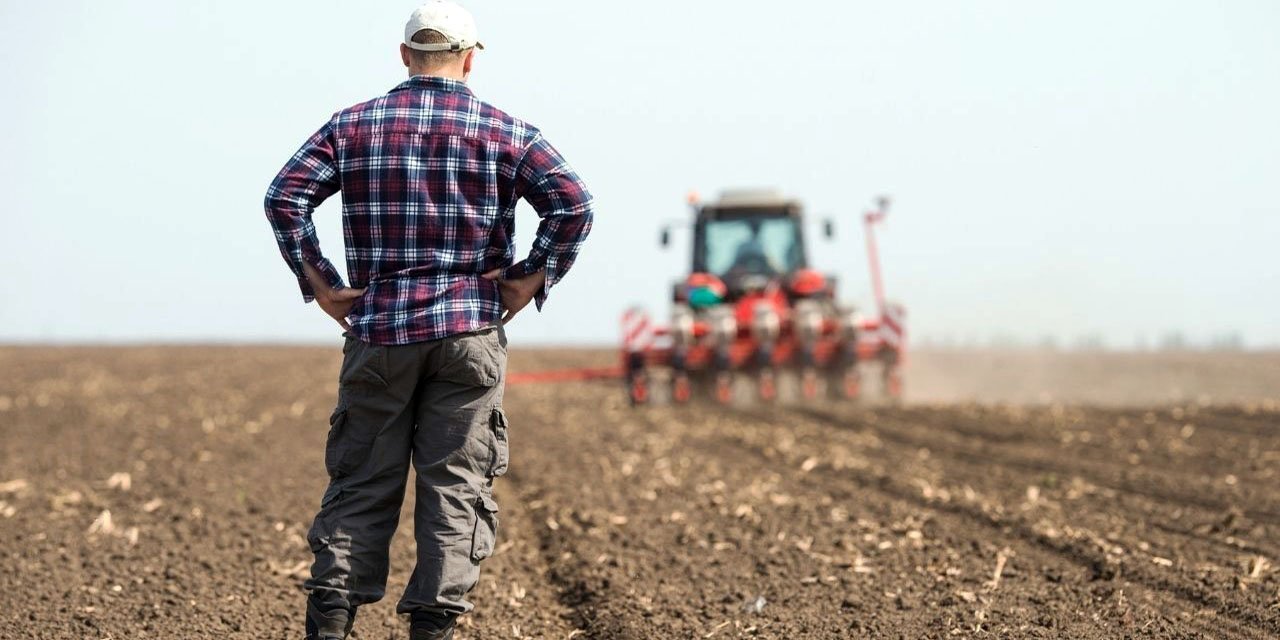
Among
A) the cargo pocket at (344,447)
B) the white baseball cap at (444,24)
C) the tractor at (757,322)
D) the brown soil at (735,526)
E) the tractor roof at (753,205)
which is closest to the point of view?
the white baseball cap at (444,24)

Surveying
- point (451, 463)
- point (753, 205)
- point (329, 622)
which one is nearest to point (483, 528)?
point (451, 463)

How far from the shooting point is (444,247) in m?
3.67

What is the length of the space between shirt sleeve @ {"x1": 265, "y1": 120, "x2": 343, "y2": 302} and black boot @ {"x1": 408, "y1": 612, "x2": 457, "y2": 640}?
89 cm

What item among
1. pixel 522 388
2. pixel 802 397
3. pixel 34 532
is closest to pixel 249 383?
pixel 522 388

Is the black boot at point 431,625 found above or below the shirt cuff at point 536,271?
below

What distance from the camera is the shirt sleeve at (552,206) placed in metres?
3.72

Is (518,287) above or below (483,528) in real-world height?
above

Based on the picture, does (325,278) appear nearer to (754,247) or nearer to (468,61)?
(468,61)

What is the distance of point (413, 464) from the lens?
3688 millimetres

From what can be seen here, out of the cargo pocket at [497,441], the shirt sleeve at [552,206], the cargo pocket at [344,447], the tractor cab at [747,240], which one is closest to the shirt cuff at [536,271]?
the shirt sleeve at [552,206]

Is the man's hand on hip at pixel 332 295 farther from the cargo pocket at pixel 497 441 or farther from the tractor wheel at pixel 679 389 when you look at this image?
the tractor wheel at pixel 679 389

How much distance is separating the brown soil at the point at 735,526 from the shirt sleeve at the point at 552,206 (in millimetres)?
1544

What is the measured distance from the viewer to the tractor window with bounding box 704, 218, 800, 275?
706 inches

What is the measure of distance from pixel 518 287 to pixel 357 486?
67 centimetres
